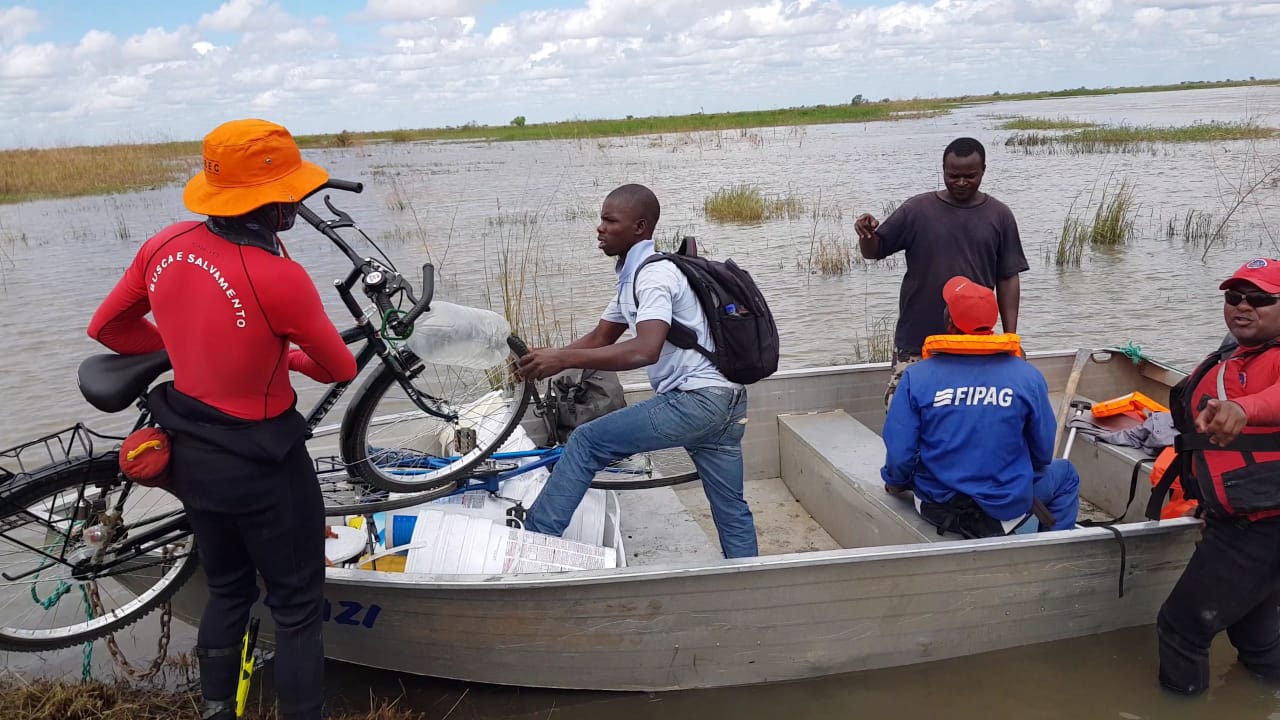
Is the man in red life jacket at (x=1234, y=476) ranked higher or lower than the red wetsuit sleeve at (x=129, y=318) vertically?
lower

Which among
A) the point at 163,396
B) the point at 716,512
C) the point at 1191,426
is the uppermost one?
the point at 163,396

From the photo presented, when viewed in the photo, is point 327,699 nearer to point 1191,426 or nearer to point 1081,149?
point 1191,426

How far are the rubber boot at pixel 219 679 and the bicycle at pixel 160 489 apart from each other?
1.85ft

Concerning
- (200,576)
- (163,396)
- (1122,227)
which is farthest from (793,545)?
(1122,227)

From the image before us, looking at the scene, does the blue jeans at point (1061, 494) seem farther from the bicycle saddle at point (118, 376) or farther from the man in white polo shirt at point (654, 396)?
the bicycle saddle at point (118, 376)

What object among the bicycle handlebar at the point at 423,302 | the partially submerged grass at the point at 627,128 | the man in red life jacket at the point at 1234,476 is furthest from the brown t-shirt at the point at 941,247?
the partially submerged grass at the point at 627,128

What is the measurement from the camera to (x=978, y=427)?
3.33 meters

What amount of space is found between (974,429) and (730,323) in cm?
100

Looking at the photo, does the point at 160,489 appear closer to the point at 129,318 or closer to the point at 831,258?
the point at 129,318

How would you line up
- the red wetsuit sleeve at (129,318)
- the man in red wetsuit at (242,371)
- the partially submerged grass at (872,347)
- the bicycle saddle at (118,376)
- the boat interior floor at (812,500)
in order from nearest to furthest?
the man in red wetsuit at (242,371) < the red wetsuit sleeve at (129,318) < the bicycle saddle at (118,376) < the boat interior floor at (812,500) < the partially submerged grass at (872,347)

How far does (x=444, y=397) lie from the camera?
4324 millimetres

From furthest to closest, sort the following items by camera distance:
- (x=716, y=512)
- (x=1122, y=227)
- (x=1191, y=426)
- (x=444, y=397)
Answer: (x=1122, y=227) → (x=444, y=397) → (x=716, y=512) → (x=1191, y=426)

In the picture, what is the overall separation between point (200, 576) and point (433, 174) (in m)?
24.0

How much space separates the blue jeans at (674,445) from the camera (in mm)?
3365
